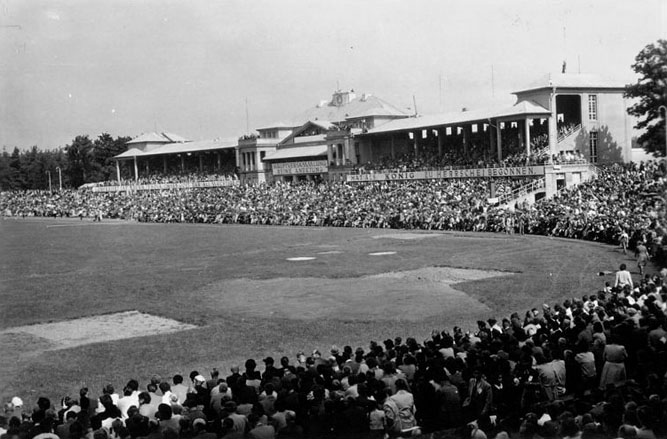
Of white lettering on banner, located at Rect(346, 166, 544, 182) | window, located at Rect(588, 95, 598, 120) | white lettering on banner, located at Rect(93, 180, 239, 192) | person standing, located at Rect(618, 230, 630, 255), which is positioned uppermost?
window, located at Rect(588, 95, 598, 120)

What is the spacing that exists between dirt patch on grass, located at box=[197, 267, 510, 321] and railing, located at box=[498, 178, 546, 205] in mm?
21954

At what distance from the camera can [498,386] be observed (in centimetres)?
1082

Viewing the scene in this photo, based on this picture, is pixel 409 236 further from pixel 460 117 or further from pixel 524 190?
pixel 460 117

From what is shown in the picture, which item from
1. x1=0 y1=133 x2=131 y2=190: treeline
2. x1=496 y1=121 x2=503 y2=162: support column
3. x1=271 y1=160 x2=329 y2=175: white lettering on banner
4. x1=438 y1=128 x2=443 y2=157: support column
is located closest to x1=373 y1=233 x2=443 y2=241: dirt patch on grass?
x1=496 y1=121 x2=503 y2=162: support column

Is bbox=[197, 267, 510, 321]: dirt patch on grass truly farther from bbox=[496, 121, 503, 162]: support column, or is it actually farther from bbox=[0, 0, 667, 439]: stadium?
bbox=[496, 121, 503, 162]: support column

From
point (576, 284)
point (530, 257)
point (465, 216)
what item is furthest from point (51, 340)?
point (465, 216)

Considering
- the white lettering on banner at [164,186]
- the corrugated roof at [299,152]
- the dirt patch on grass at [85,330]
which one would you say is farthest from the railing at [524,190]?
the white lettering on banner at [164,186]

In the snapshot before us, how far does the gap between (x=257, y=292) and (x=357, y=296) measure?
356cm

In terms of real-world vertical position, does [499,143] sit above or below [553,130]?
below

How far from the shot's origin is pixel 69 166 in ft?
417

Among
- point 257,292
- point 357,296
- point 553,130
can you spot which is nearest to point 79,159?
point 553,130

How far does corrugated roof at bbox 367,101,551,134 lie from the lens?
177 feet

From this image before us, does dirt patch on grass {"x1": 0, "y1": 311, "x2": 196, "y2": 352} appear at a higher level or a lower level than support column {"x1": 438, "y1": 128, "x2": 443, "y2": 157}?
lower

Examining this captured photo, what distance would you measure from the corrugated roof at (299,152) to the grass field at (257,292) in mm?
34335
